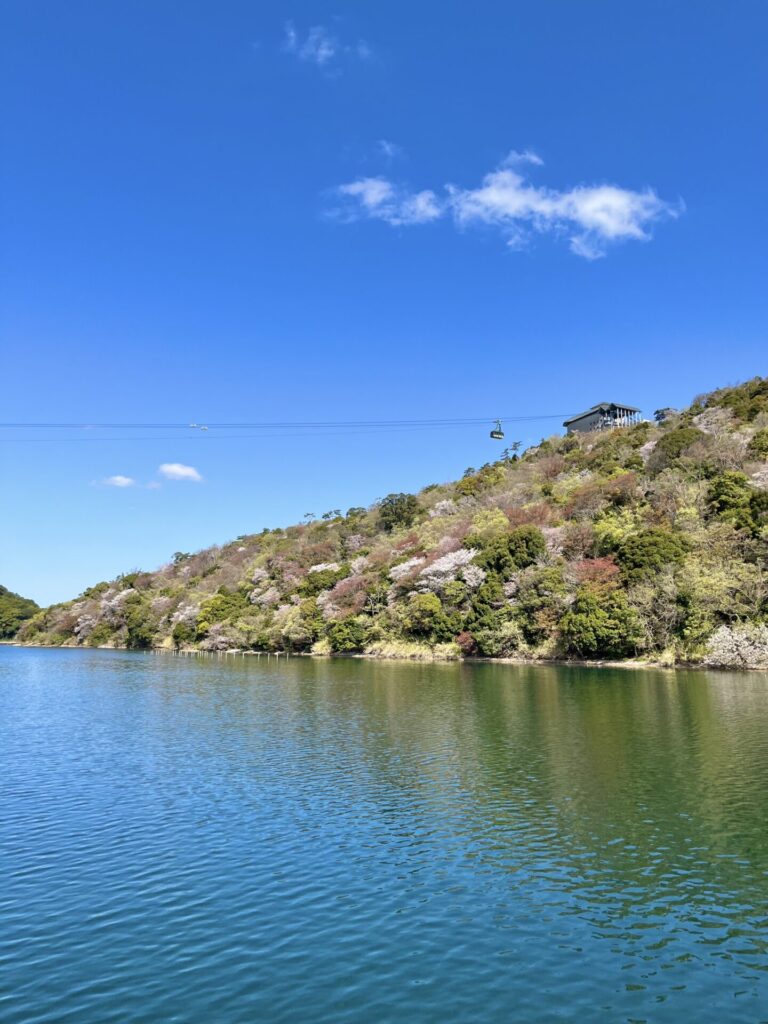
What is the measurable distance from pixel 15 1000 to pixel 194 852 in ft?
18.1

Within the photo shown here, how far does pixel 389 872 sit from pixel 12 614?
527 feet

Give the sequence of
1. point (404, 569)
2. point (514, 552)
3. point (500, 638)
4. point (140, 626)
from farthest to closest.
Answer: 1. point (140, 626)
2. point (404, 569)
3. point (514, 552)
4. point (500, 638)

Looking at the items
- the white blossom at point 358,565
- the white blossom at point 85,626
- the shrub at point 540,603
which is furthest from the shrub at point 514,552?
the white blossom at point 85,626

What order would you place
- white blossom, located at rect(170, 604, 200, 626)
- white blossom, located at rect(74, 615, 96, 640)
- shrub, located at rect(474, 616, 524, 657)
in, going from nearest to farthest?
shrub, located at rect(474, 616, 524, 657) → white blossom, located at rect(170, 604, 200, 626) → white blossom, located at rect(74, 615, 96, 640)

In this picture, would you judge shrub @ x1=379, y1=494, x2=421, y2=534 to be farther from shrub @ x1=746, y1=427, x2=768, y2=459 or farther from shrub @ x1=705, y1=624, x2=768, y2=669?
shrub @ x1=705, y1=624, x2=768, y2=669

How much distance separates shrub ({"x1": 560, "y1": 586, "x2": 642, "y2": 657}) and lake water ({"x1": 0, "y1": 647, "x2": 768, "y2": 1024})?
2348cm

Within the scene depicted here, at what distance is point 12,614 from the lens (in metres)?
150

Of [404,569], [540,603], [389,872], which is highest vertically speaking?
[404,569]

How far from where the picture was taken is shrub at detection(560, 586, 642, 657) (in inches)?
2040

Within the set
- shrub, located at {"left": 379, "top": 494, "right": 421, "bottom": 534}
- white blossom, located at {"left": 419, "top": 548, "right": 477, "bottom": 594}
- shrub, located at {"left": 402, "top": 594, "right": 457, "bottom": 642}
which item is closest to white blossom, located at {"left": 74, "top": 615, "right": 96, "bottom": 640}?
shrub, located at {"left": 379, "top": 494, "right": 421, "bottom": 534}

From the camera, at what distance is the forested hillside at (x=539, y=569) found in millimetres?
51394

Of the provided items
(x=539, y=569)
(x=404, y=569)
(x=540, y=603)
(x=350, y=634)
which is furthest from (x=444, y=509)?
(x=540, y=603)

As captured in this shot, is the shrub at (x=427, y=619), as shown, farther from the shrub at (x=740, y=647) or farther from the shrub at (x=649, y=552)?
the shrub at (x=740, y=647)

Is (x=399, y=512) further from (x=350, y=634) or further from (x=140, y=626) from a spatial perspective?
(x=140, y=626)
